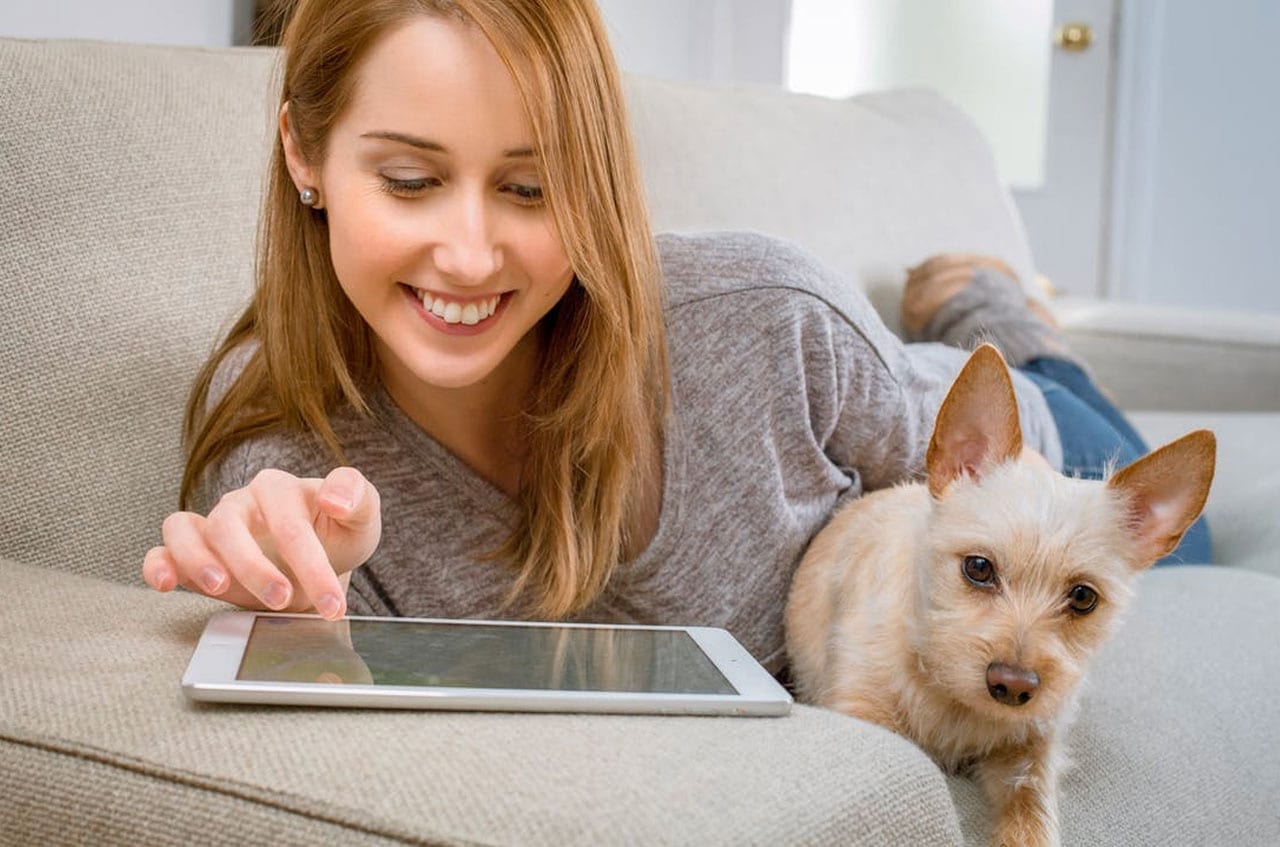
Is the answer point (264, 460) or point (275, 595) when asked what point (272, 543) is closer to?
point (275, 595)

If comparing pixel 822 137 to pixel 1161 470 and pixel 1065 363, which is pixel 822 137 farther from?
pixel 1161 470

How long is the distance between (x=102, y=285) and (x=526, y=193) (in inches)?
19.4

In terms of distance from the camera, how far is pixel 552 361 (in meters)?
1.48

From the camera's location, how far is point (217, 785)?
0.83 metres

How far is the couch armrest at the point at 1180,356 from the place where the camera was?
2.69 meters

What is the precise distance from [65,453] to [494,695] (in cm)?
68

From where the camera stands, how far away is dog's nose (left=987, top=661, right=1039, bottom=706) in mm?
1061

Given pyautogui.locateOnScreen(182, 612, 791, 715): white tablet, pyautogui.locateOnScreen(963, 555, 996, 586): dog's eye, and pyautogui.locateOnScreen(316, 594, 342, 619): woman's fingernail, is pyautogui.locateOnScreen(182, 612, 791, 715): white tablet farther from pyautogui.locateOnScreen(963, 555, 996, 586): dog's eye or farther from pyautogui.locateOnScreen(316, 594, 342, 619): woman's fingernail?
pyautogui.locateOnScreen(963, 555, 996, 586): dog's eye

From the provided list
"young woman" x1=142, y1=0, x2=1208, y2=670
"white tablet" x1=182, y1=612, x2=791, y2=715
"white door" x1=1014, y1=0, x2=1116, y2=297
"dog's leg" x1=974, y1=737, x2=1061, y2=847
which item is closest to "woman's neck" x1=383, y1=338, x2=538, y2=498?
"young woman" x1=142, y1=0, x2=1208, y2=670

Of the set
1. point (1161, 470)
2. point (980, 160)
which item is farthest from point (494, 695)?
point (980, 160)

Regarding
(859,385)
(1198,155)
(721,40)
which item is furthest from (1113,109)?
(859,385)

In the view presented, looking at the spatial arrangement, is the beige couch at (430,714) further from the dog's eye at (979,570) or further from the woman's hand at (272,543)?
the dog's eye at (979,570)

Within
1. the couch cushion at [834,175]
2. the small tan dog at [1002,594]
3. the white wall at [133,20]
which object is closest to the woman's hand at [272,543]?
the small tan dog at [1002,594]

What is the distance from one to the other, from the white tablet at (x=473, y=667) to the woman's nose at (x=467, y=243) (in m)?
0.31
